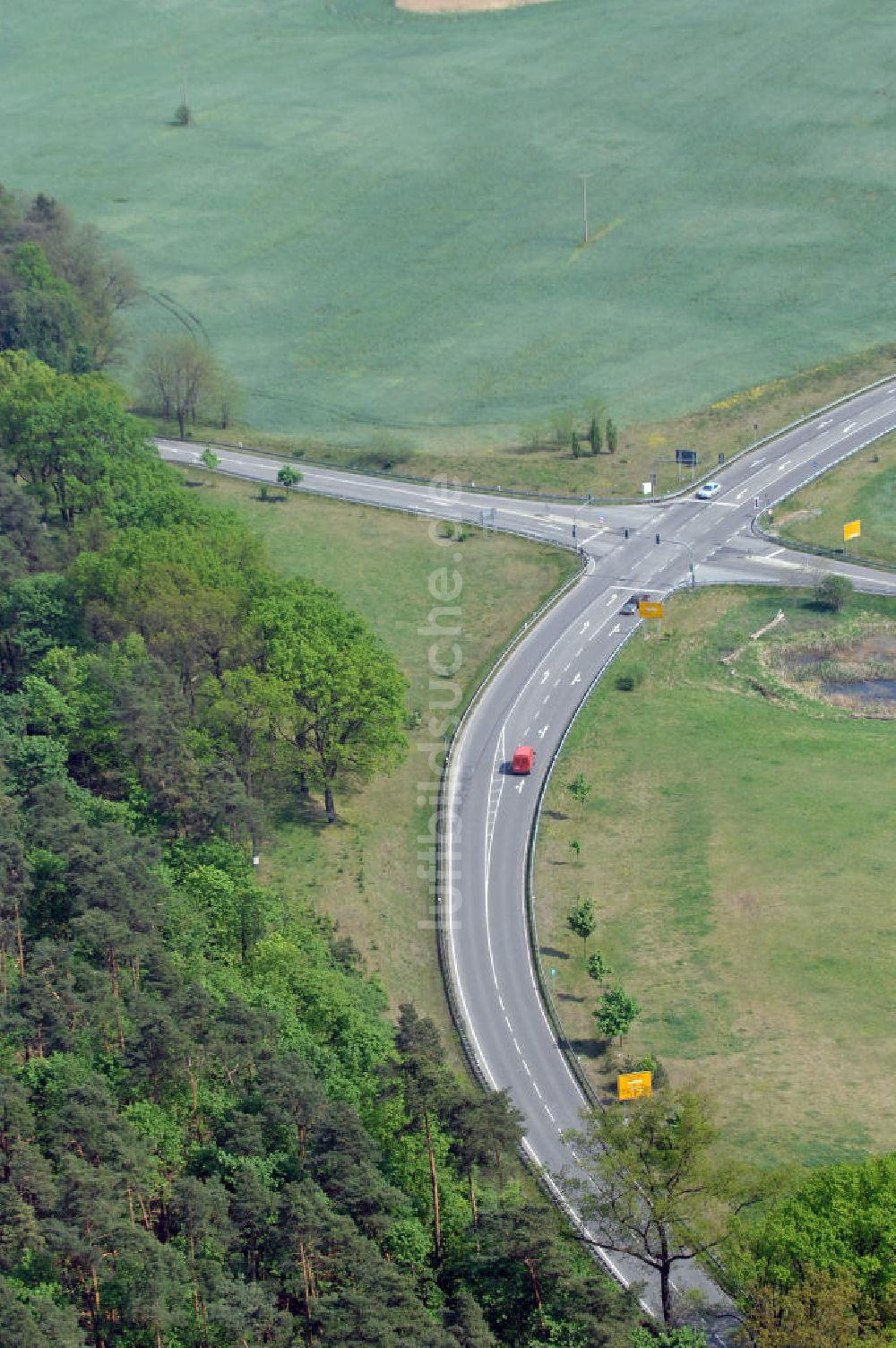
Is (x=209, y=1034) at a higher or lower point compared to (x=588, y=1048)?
lower

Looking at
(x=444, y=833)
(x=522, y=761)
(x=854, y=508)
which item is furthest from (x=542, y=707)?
(x=854, y=508)

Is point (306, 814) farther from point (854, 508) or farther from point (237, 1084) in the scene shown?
point (854, 508)

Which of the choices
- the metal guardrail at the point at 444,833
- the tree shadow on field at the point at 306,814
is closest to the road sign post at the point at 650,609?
the metal guardrail at the point at 444,833

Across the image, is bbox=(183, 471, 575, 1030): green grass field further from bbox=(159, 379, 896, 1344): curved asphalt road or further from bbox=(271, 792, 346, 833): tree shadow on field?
bbox=(159, 379, 896, 1344): curved asphalt road

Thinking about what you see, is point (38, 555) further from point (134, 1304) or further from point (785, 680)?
point (134, 1304)

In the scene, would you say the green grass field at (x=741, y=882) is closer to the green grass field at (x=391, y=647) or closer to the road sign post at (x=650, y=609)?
the road sign post at (x=650, y=609)

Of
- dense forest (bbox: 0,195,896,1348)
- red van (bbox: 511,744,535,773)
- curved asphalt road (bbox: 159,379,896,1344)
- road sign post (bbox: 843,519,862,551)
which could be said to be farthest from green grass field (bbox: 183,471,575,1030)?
road sign post (bbox: 843,519,862,551)

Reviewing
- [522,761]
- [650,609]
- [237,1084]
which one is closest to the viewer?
[237,1084]
